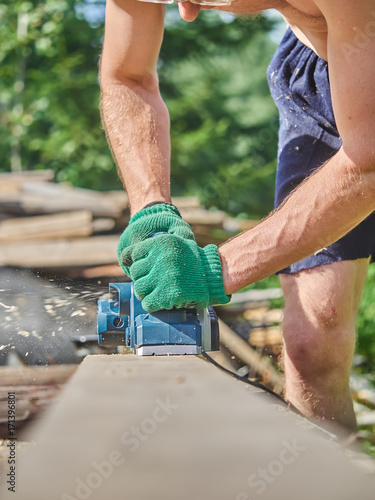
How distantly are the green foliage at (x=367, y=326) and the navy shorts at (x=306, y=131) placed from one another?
2013 millimetres

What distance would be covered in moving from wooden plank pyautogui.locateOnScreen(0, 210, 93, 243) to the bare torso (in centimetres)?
416

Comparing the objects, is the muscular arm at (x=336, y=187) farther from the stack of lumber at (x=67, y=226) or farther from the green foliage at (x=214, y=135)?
the green foliage at (x=214, y=135)

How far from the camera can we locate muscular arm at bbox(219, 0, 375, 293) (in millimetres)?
1632

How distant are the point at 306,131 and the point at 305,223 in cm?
93

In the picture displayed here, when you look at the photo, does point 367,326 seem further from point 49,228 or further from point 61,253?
point 49,228

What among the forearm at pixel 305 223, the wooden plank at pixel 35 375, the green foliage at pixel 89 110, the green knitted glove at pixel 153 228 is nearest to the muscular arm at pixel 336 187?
the forearm at pixel 305 223

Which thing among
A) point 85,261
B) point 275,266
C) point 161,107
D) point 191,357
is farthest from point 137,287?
point 85,261

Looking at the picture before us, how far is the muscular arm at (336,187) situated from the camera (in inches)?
64.2

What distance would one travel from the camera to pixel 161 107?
264 centimetres

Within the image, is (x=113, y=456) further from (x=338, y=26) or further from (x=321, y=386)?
(x=321, y=386)

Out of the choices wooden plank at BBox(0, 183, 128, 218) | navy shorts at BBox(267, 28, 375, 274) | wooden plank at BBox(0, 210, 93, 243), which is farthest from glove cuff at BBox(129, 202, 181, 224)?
wooden plank at BBox(0, 183, 128, 218)

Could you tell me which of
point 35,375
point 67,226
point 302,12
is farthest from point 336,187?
point 67,226

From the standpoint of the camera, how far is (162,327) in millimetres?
1838

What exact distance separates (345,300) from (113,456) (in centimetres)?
198
